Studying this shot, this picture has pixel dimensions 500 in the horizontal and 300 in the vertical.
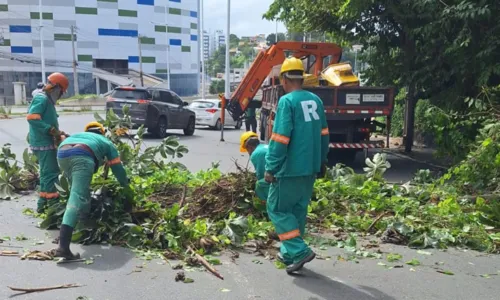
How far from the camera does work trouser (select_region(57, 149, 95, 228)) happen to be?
5.09 metres

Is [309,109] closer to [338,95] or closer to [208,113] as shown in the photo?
[338,95]

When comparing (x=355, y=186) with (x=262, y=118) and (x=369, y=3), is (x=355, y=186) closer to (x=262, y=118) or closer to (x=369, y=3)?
(x=369, y=3)

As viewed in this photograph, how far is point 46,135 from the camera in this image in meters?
6.54

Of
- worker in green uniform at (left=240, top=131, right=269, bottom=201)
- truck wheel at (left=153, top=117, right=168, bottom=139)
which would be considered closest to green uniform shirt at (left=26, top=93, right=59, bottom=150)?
worker in green uniform at (left=240, top=131, right=269, bottom=201)

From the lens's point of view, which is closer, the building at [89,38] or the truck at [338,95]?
the truck at [338,95]

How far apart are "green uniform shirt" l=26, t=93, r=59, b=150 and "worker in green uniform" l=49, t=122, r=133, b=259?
1.16m

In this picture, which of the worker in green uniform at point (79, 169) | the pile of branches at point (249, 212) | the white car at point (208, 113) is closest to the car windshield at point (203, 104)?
the white car at point (208, 113)

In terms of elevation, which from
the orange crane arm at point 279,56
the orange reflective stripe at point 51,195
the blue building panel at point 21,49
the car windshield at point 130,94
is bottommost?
the orange reflective stripe at point 51,195

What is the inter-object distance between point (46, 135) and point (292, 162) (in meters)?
3.70

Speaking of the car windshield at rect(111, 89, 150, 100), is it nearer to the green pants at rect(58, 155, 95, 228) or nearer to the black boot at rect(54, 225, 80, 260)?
the green pants at rect(58, 155, 95, 228)

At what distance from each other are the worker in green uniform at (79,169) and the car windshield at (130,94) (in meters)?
12.0

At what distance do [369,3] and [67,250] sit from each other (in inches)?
342

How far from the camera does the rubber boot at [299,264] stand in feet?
14.8

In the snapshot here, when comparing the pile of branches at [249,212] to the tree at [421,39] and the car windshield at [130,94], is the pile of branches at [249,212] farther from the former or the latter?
the car windshield at [130,94]
